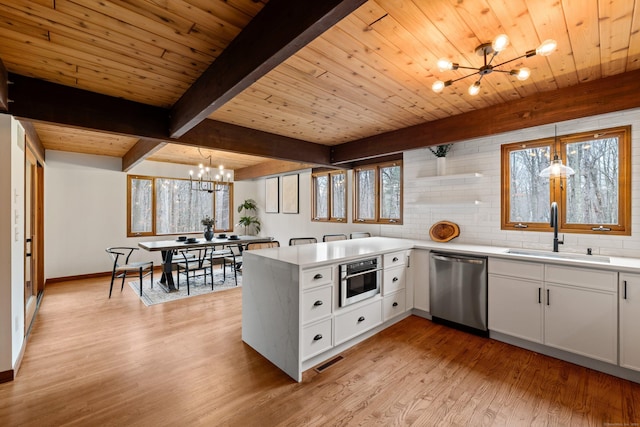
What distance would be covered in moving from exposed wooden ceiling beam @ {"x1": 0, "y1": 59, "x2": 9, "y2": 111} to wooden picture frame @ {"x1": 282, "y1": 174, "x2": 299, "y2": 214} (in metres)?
4.97

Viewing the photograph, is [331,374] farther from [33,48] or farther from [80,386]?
[33,48]

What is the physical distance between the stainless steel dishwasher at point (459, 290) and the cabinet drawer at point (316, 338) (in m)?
1.59

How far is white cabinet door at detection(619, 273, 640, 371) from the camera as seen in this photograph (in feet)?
7.55

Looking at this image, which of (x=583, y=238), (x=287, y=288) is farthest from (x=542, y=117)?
(x=287, y=288)

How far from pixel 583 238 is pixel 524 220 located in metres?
0.56

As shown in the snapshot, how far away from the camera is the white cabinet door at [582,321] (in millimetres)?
2412

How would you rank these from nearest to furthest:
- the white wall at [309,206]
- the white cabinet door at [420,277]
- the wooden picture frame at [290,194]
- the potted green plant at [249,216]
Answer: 1. the white wall at [309,206]
2. the white cabinet door at [420,277]
3. the wooden picture frame at [290,194]
4. the potted green plant at [249,216]

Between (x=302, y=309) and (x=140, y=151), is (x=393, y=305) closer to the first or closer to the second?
(x=302, y=309)

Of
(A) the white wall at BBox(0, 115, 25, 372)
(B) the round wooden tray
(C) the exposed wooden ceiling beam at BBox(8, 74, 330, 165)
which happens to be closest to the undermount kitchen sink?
Answer: (B) the round wooden tray

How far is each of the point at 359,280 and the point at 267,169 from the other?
444cm

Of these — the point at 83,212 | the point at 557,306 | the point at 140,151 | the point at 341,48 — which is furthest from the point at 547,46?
the point at 83,212

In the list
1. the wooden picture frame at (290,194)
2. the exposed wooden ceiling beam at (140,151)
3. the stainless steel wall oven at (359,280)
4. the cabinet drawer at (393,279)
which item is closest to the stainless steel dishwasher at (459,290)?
the cabinet drawer at (393,279)

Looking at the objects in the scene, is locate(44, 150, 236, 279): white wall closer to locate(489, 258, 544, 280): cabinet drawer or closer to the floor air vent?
the floor air vent

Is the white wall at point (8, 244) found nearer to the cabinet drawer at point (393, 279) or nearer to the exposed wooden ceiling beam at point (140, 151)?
the exposed wooden ceiling beam at point (140, 151)
